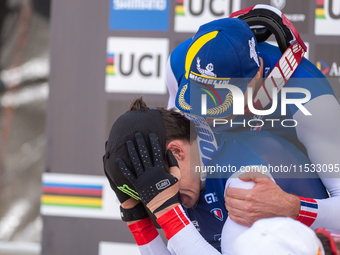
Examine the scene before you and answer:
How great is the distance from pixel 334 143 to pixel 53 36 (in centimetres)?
157

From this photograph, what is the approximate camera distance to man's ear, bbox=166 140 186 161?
871 millimetres

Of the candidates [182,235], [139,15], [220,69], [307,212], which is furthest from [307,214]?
[139,15]

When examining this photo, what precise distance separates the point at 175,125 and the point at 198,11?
104 cm

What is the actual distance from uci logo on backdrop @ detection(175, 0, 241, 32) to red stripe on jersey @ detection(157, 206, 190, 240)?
3.98 feet

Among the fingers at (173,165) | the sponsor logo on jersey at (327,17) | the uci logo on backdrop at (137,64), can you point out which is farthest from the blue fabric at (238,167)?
the sponsor logo on jersey at (327,17)

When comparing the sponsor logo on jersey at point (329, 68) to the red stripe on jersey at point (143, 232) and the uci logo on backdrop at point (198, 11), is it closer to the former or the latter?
the uci logo on backdrop at point (198, 11)

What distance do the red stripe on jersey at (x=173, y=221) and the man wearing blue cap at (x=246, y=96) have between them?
12 cm

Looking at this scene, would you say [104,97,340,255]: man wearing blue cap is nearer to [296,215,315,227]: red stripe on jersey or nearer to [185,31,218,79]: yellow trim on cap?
[296,215,315,227]: red stripe on jersey

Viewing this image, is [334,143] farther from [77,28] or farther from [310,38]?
[77,28]

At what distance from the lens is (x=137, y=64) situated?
1804 millimetres

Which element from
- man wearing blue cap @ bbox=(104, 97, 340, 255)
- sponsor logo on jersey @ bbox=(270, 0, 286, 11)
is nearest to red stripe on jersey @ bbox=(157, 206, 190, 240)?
man wearing blue cap @ bbox=(104, 97, 340, 255)

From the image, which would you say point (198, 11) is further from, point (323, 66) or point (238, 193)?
A: point (238, 193)

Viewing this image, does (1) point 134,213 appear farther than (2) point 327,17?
No

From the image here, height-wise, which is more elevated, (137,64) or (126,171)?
Answer: (137,64)
